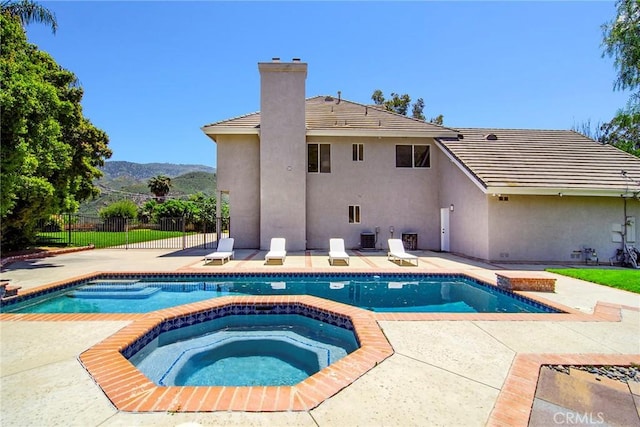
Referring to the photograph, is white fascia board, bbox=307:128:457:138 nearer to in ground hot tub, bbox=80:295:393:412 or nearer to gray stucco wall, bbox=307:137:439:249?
gray stucco wall, bbox=307:137:439:249

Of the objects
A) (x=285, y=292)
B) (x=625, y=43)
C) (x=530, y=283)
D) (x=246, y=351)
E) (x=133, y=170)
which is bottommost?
(x=246, y=351)

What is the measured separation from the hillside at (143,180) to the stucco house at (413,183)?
3574 cm

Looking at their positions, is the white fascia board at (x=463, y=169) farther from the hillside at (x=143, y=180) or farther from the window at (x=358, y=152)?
the hillside at (x=143, y=180)

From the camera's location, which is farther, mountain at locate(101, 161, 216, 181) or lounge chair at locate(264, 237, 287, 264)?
mountain at locate(101, 161, 216, 181)

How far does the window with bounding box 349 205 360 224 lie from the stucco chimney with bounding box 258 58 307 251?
269 centimetres

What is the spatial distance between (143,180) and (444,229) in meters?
95.0

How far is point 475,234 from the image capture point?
14.1 m

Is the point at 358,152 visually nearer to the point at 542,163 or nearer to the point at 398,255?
the point at 398,255

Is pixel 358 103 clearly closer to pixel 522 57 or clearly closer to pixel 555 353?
pixel 522 57

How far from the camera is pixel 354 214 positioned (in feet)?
56.4

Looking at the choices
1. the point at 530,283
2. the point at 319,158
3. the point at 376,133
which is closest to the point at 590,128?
the point at 376,133

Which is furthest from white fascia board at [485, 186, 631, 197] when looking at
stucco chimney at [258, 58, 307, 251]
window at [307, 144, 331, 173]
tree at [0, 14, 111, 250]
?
tree at [0, 14, 111, 250]

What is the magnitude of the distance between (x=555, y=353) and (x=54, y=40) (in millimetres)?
19751

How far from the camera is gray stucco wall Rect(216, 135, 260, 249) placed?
16875 millimetres
